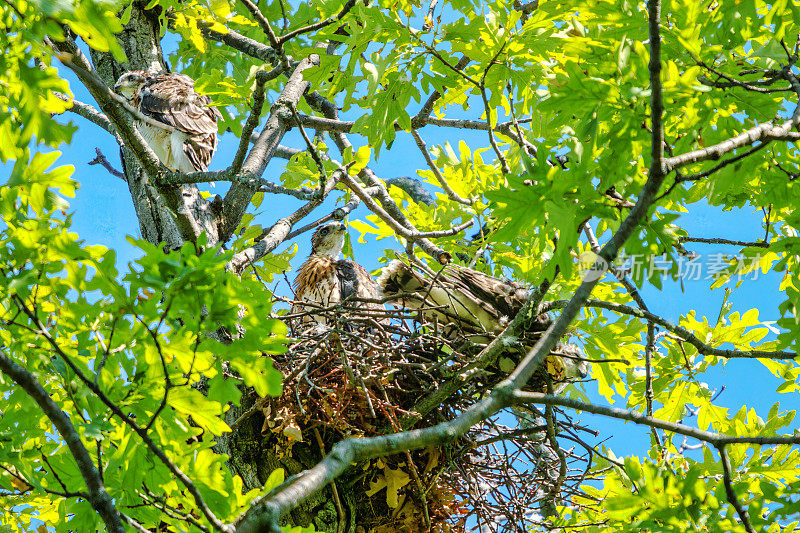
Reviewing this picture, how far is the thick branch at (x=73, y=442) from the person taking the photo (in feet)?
5.32

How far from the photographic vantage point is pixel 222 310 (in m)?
1.80

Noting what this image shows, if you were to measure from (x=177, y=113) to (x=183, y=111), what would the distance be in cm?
5

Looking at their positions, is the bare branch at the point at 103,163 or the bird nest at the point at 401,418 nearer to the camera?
the bird nest at the point at 401,418

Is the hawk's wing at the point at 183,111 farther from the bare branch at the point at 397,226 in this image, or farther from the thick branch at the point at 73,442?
the thick branch at the point at 73,442

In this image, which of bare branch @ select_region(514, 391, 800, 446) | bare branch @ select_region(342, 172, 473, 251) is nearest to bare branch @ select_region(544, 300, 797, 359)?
bare branch @ select_region(514, 391, 800, 446)

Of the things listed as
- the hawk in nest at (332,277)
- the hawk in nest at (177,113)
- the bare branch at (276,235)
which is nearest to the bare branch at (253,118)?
the bare branch at (276,235)

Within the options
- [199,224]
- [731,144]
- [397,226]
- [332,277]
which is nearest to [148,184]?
[199,224]

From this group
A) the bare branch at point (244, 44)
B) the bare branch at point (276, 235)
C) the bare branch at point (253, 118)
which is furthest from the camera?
the bare branch at point (244, 44)

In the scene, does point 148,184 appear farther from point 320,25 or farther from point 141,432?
point 141,432

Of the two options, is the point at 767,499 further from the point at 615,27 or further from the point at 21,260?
the point at 21,260

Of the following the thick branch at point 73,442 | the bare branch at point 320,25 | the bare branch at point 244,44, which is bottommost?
the thick branch at point 73,442

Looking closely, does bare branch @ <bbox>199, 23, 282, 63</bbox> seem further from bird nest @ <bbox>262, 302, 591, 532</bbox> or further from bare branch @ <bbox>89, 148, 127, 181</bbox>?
bird nest @ <bbox>262, 302, 591, 532</bbox>

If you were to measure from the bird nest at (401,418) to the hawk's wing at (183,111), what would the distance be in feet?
7.53

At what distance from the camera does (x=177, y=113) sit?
16.5 ft
